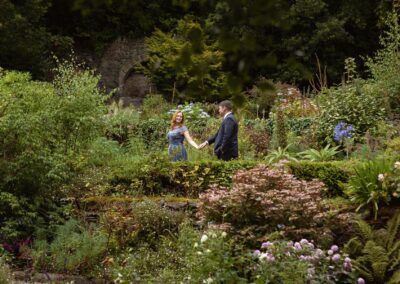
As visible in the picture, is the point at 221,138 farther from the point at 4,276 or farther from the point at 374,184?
the point at 4,276

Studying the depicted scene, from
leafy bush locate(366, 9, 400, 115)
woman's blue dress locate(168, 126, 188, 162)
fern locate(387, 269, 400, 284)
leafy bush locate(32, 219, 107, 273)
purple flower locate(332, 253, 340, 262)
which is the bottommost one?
leafy bush locate(32, 219, 107, 273)

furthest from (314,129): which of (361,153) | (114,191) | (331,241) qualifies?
(331,241)

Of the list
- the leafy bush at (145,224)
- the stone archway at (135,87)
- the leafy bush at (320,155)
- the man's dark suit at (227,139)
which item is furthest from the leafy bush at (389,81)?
the stone archway at (135,87)

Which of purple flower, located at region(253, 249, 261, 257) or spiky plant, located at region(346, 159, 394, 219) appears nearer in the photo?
purple flower, located at region(253, 249, 261, 257)

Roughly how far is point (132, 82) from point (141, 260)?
1588 centimetres

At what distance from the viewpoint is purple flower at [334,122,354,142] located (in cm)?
1172

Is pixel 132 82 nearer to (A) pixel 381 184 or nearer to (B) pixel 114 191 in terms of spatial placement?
(B) pixel 114 191

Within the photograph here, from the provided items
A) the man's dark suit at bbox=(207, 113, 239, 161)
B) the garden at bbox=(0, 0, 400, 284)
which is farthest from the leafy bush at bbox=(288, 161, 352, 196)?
the man's dark suit at bbox=(207, 113, 239, 161)

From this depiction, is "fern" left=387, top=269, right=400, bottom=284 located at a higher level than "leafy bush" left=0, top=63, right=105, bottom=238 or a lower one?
lower

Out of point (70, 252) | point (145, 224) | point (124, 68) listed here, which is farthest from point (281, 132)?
point (124, 68)

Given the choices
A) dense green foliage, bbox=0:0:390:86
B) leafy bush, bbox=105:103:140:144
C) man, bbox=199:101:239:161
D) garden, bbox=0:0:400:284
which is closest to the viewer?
garden, bbox=0:0:400:284

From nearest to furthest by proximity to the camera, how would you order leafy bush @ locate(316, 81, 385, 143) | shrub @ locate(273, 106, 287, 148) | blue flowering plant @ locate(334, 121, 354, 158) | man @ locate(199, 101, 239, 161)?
1. man @ locate(199, 101, 239, 161)
2. blue flowering plant @ locate(334, 121, 354, 158)
3. shrub @ locate(273, 106, 287, 148)
4. leafy bush @ locate(316, 81, 385, 143)

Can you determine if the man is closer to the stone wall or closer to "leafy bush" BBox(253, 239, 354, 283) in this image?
"leafy bush" BBox(253, 239, 354, 283)

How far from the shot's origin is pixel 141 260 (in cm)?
767
